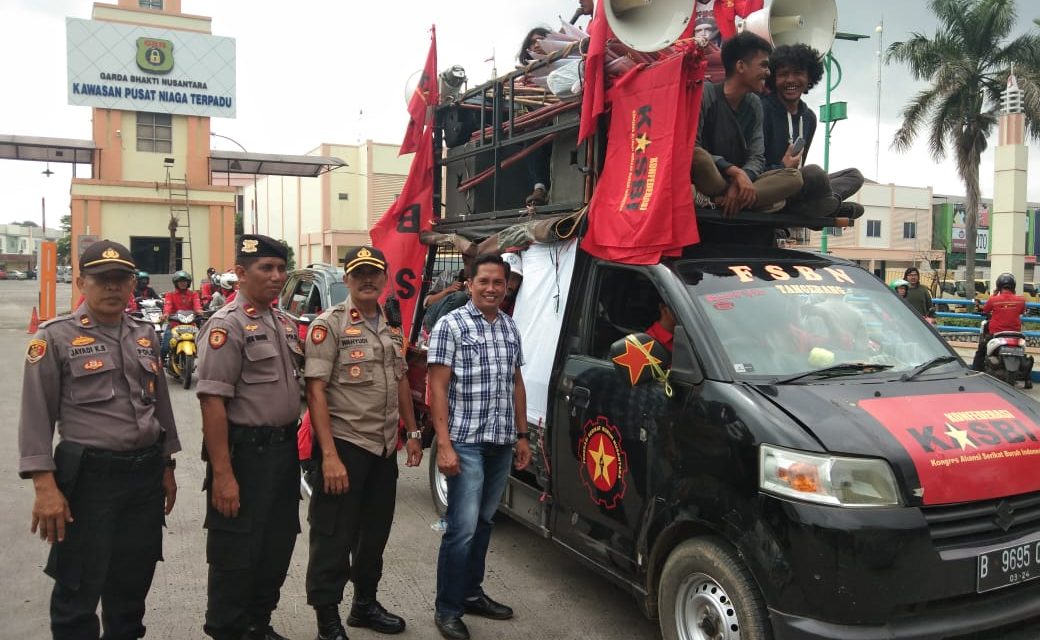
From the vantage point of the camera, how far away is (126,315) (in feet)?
10.9

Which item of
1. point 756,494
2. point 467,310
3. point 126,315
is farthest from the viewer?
point 467,310

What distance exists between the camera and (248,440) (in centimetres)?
338

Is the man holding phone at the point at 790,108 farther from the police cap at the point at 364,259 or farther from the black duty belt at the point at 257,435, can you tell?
the black duty belt at the point at 257,435

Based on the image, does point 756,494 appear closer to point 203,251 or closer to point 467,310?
point 467,310

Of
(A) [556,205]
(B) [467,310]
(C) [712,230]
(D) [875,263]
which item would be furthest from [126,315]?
(D) [875,263]

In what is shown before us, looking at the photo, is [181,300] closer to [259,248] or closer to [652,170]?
[259,248]

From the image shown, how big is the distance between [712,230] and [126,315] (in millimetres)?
2992

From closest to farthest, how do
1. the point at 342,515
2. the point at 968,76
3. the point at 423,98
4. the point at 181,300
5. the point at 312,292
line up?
the point at 342,515 → the point at 423,98 → the point at 312,292 → the point at 181,300 → the point at 968,76

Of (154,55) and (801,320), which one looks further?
(154,55)

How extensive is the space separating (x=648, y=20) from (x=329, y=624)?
11.3 feet

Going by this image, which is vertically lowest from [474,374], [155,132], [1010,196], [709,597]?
[709,597]

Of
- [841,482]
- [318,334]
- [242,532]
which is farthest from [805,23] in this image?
[242,532]

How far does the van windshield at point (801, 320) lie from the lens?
11.4ft

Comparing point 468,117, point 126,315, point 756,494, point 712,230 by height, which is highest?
point 468,117
